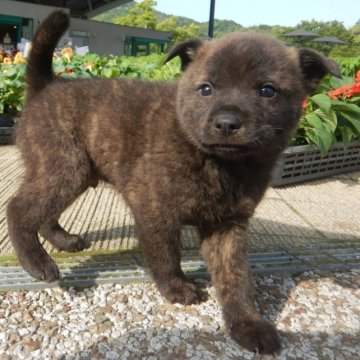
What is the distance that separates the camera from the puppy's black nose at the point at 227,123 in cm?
216

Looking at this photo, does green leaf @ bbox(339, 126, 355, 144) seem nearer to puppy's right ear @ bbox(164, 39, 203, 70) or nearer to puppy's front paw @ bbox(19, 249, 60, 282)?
puppy's right ear @ bbox(164, 39, 203, 70)

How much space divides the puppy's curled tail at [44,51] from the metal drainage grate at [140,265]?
1.18 m

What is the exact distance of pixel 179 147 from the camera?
102 inches

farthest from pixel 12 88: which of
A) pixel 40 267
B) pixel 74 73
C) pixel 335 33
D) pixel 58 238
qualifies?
pixel 335 33

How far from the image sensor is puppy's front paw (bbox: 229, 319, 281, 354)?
7.30 feet

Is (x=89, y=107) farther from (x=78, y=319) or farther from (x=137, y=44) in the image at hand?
(x=137, y=44)

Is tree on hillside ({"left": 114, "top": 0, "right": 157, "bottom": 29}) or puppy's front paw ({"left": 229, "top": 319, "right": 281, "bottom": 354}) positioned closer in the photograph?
puppy's front paw ({"left": 229, "top": 319, "right": 281, "bottom": 354})

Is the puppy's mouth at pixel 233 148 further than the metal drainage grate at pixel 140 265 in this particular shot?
No

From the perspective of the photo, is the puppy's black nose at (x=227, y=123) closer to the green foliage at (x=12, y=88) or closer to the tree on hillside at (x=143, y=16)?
the green foliage at (x=12, y=88)

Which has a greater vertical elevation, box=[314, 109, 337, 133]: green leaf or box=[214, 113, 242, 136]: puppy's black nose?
box=[214, 113, 242, 136]: puppy's black nose

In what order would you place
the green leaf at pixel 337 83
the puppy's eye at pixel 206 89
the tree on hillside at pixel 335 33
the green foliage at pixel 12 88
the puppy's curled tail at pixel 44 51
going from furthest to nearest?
the tree on hillside at pixel 335 33
the green foliage at pixel 12 88
the green leaf at pixel 337 83
the puppy's curled tail at pixel 44 51
the puppy's eye at pixel 206 89

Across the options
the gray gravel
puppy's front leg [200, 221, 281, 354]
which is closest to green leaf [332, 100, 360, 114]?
the gray gravel

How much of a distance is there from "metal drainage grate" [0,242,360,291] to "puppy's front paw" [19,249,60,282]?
84mm

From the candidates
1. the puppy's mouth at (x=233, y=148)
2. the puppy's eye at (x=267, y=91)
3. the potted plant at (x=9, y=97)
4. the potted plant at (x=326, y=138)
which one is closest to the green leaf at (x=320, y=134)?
the potted plant at (x=326, y=138)
